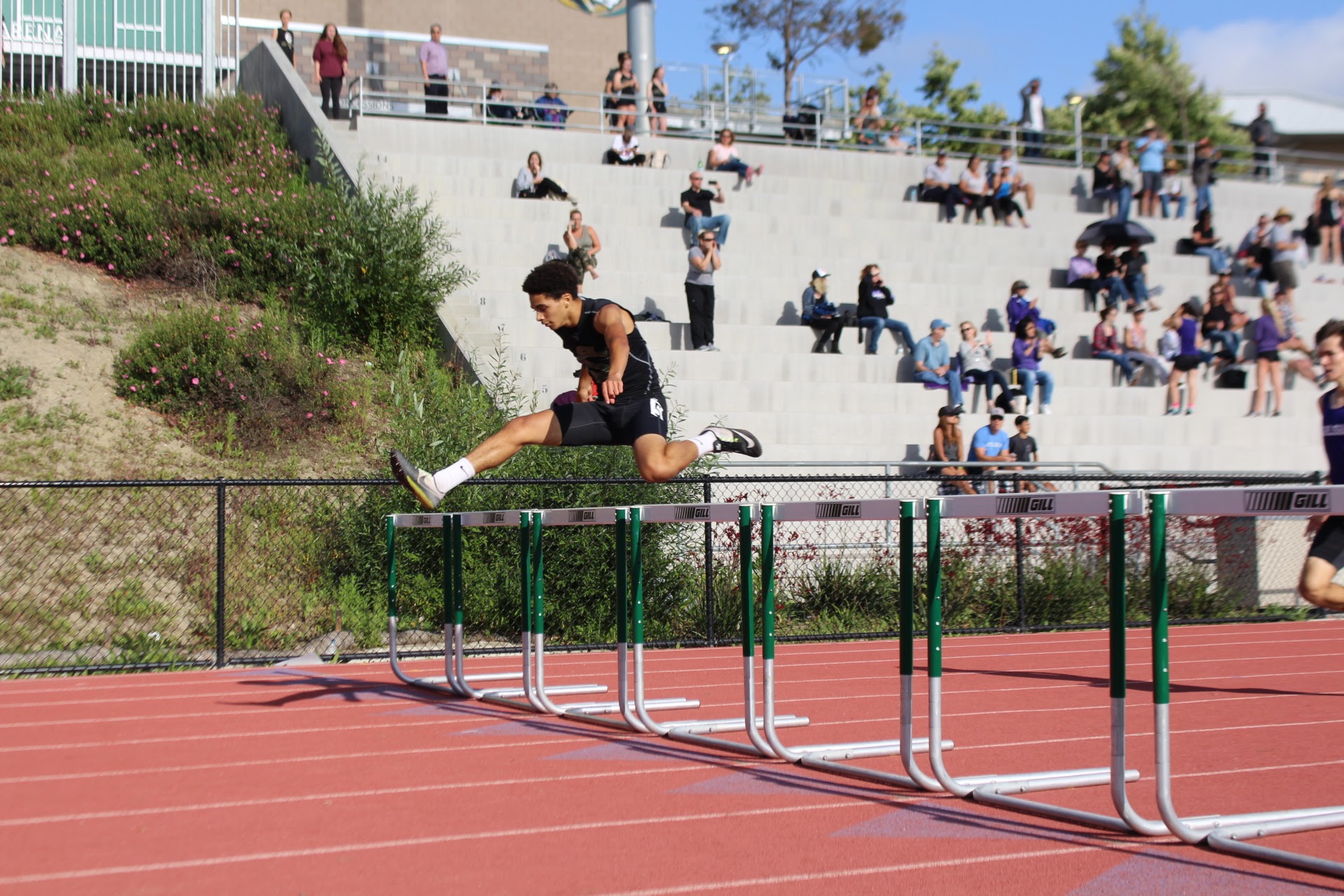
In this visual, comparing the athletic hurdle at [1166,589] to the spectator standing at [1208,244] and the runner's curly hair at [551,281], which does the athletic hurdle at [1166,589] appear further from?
the spectator standing at [1208,244]

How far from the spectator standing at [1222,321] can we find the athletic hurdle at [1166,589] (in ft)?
57.5

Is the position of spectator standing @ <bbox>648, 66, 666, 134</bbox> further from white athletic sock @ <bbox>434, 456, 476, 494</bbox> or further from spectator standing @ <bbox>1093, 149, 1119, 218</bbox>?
white athletic sock @ <bbox>434, 456, 476, 494</bbox>

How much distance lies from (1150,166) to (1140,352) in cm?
669

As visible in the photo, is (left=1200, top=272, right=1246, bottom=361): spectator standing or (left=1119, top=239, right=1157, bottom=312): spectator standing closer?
(left=1200, top=272, right=1246, bottom=361): spectator standing

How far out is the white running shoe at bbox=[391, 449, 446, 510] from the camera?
6.84 meters

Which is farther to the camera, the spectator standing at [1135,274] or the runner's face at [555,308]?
the spectator standing at [1135,274]

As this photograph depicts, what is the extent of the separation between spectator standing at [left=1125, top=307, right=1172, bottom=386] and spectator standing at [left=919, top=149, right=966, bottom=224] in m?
4.64

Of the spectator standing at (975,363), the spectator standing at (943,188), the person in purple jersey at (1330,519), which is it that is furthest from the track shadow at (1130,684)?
the spectator standing at (943,188)

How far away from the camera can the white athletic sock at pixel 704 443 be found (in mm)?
7516

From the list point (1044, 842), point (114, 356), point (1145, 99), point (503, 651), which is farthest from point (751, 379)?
point (1145, 99)

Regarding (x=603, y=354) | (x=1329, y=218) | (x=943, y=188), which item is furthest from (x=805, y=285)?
(x=603, y=354)

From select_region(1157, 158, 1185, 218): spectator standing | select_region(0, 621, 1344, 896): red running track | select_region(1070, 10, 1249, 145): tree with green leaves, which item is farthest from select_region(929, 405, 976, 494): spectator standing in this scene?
select_region(1070, 10, 1249, 145): tree with green leaves

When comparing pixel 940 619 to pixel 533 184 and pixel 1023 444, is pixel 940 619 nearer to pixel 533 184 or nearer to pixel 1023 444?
pixel 1023 444

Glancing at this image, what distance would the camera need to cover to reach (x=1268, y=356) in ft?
64.0
